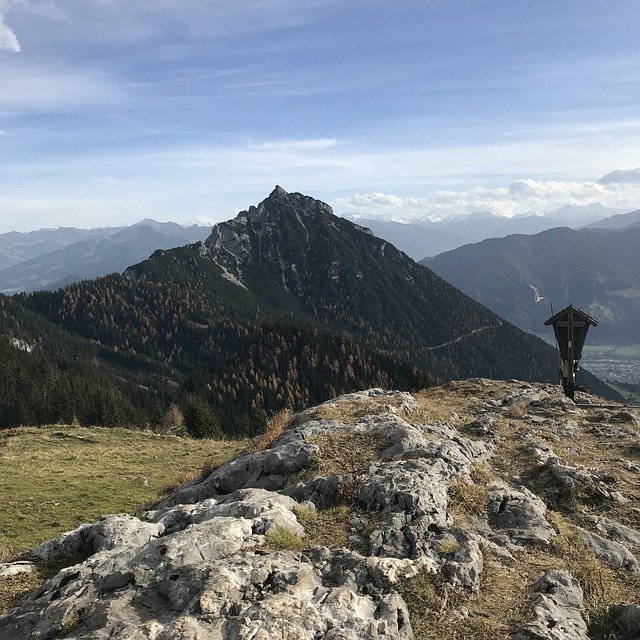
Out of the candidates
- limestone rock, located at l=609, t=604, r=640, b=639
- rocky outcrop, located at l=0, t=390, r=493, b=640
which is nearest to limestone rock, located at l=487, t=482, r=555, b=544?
rocky outcrop, located at l=0, t=390, r=493, b=640

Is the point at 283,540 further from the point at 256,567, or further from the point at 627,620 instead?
the point at 627,620

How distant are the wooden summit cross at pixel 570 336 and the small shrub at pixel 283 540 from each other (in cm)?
2654

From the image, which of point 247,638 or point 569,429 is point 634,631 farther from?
point 569,429

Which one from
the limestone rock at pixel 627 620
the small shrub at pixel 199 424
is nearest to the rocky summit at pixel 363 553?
the limestone rock at pixel 627 620

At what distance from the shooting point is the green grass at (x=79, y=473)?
23033 mm

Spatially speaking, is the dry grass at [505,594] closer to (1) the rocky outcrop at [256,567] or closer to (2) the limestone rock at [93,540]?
(1) the rocky outcrop at [256,567]

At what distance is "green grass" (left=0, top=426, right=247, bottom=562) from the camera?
23.0 meters

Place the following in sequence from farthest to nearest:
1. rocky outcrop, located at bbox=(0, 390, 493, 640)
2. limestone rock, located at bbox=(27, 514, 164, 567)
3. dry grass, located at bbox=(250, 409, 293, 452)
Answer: dry grass, located at bbox=(250, 409, 293, 452)
limestone rock, located at bbox=(27, 514, 164, 567)
rocky outcrop, located at bbox=(0, 390, 493, 640)

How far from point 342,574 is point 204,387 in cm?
19421

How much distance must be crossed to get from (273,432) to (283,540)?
1153cm

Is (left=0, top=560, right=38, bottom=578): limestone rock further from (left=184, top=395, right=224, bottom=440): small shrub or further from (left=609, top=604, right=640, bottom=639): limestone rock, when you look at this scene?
(left=184, top=395, right=224, bottom=440): small shrub

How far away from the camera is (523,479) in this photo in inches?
683

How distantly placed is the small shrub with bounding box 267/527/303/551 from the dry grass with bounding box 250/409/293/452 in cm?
898

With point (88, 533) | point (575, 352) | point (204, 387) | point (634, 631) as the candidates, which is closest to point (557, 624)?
point (634, 631)
